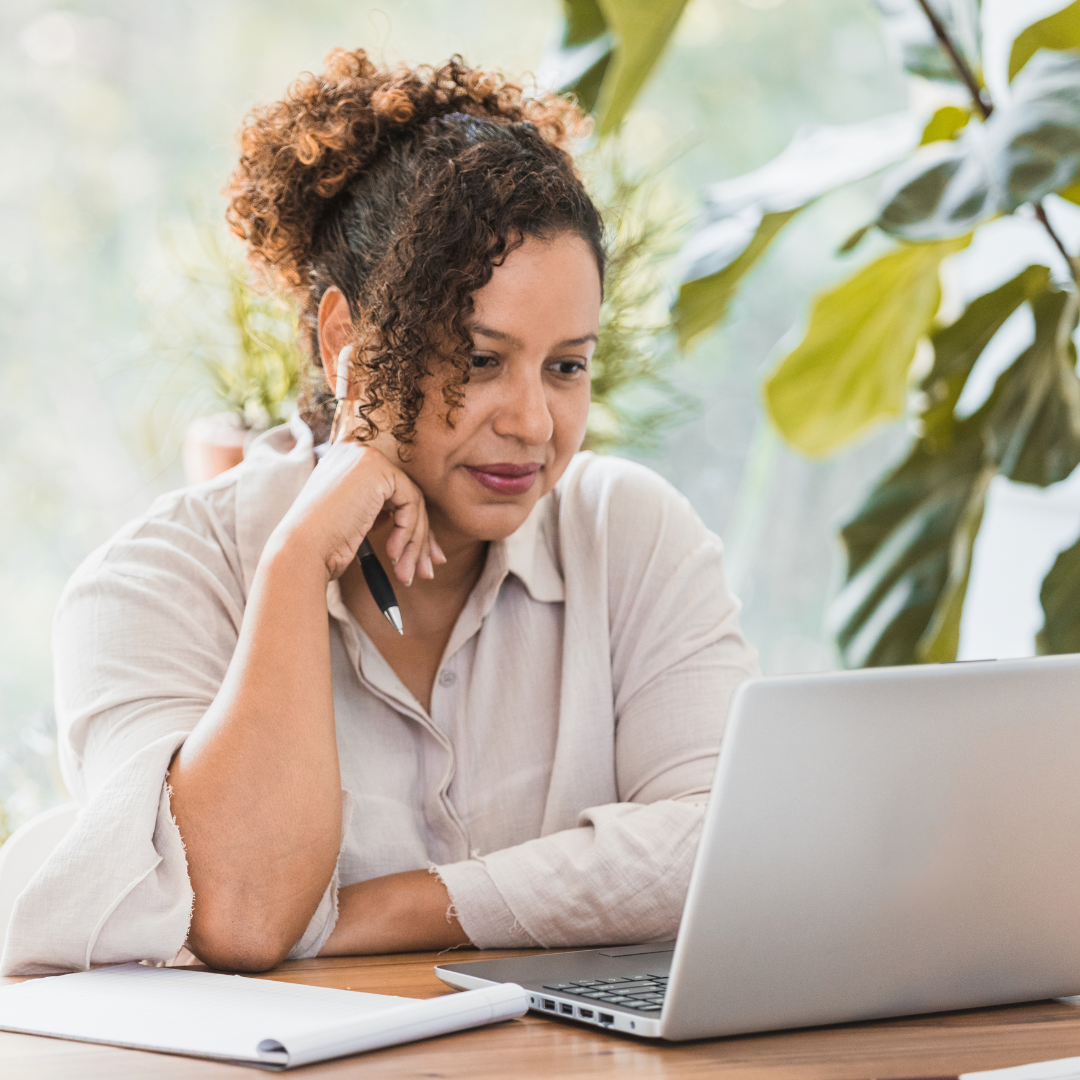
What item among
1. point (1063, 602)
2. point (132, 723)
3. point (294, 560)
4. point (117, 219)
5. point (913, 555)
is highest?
point (117, 219)

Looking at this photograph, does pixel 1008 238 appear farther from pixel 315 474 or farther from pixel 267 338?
pixel 315 474

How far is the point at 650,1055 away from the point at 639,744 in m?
0.65

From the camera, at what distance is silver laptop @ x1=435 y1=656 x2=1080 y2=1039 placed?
66 centimetres

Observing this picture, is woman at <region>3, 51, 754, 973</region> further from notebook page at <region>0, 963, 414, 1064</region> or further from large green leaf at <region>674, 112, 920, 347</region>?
large green leaf at <region>674, 112, 920, 347</region>

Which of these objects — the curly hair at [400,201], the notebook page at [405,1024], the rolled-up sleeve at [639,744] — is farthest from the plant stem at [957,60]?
the notebook page at [405,1024]

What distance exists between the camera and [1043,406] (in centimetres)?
181

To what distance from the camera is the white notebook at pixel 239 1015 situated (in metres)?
0.69

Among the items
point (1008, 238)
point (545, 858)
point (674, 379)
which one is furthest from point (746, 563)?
point (545, 858)

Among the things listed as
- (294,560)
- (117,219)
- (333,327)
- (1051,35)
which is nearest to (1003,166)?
(1051,35)

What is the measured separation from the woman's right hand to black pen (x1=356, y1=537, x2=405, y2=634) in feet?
0.06

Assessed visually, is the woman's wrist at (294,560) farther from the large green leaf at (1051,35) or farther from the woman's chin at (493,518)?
the large green leaf at (1051,35)

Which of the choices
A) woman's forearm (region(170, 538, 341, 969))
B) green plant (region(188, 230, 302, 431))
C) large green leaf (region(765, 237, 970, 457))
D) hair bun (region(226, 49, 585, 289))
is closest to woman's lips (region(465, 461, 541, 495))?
woman's forearm (region(170, 538, 341, 969))

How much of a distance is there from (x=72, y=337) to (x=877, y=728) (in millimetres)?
2076

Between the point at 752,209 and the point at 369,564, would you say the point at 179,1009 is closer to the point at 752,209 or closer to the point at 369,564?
the point at 369,564
